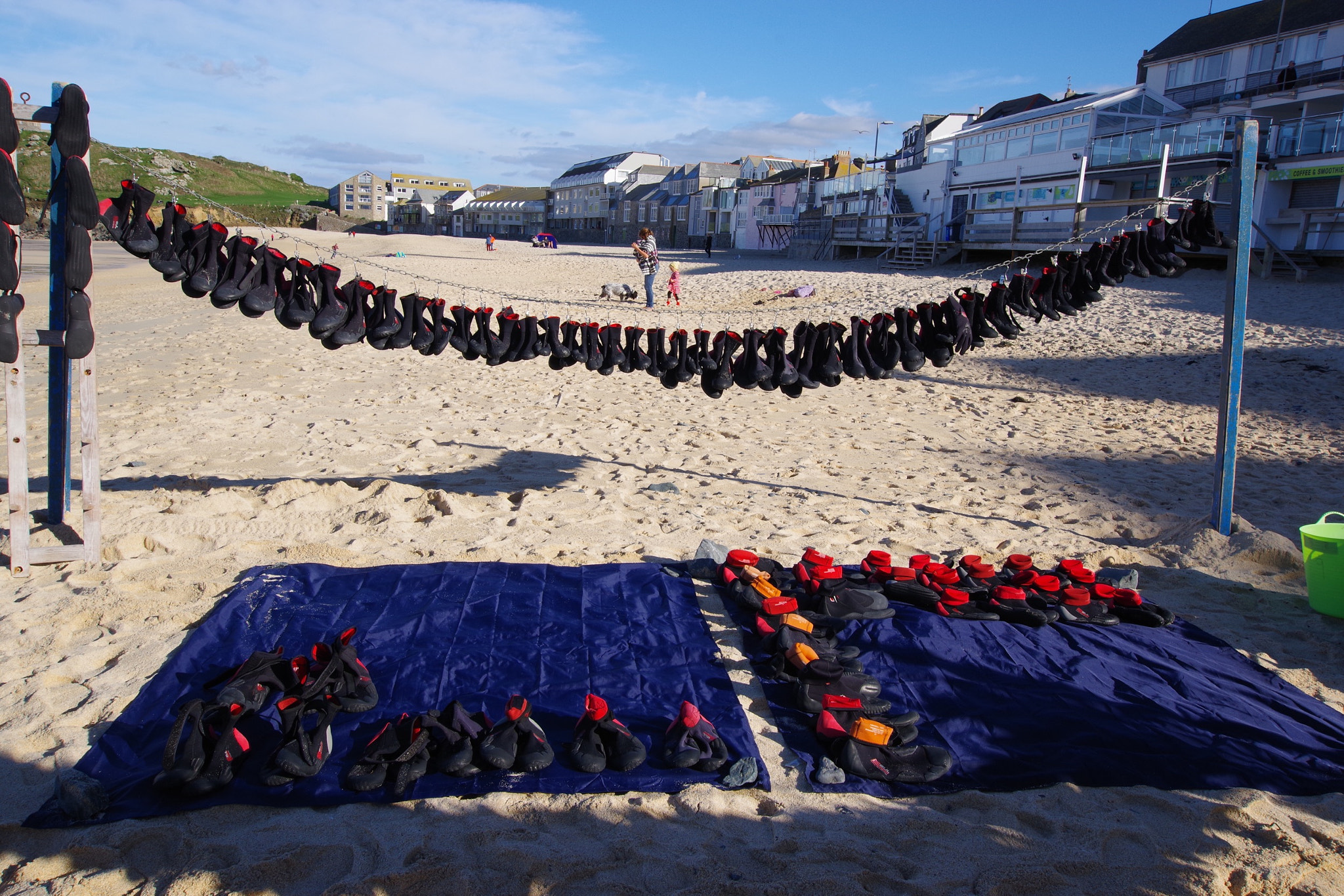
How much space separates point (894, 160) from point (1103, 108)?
2035cm

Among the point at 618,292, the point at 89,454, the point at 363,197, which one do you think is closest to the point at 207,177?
the point at 363,197

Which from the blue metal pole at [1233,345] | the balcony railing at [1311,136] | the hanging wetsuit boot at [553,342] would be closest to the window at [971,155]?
the balcony railing at [1311,136]

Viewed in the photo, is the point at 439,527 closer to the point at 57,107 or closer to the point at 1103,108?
the point at 57,107

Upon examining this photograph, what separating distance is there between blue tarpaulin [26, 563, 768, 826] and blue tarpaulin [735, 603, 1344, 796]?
1.47ft

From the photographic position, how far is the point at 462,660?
325 centimetres

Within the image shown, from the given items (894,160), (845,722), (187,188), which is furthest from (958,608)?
(894,160)

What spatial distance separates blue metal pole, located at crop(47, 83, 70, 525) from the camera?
3732 millimetres

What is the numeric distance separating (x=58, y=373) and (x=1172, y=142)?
26776mm

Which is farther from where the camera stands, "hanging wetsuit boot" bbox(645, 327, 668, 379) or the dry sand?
"hanging wetsuit boot" bbox(645, 327, 668, 379)

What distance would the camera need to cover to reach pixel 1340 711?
3092 millimetres

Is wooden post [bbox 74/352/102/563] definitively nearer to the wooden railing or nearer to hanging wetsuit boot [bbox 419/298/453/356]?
hanging wetsuit boot [bbox 419/298/453/356]

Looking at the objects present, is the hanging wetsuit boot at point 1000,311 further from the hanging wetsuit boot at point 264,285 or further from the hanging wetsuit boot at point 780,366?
the hanging wetsuit boot at point 264,285

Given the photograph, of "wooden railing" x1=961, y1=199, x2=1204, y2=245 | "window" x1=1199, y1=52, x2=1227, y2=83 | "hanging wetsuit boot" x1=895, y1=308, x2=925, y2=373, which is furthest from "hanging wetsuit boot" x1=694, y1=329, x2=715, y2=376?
"window" x1=1199, y1=52, x2=1227, y2=83

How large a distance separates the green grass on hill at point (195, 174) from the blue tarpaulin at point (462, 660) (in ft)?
169
